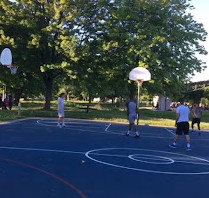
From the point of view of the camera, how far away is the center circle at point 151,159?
1130 centimetres

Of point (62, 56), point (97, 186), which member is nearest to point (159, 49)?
point (62, 56)

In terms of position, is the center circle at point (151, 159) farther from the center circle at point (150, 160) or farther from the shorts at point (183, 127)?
the shorts at point (183, 127)

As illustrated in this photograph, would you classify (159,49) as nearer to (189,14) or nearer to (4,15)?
(189,14)

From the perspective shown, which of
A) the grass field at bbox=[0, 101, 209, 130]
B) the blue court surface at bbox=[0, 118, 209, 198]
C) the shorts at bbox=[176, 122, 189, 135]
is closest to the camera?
the blue court surface at bbox=[0, 118, 209, 198]

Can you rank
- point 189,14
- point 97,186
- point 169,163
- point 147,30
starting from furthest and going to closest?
point 189,14, point 147,30, point 169,163, point 97,186

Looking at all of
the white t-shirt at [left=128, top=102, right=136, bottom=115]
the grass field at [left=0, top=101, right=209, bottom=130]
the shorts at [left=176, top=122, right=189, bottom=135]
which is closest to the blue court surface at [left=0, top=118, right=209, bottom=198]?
the shorts at [left=176, top=122, right=189, bottom=135]

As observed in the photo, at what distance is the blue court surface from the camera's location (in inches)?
286

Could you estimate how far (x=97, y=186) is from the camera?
763 cm

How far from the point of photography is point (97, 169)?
946cm

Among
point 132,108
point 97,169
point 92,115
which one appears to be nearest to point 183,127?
point 132,108

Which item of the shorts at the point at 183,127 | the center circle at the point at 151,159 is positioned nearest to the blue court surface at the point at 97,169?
the center circle at the point at 151,159

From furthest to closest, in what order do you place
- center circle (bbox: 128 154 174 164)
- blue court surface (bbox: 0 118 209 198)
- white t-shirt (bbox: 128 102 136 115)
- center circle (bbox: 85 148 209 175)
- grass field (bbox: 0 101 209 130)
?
1. grass field (bbox: 0 101 209 130)
2. white t-shirt (bbox: 128 102 136 115)
3. center circle (bbox: 128 154 174 164)
4. center circle (bbox: 85 148 209 175)
5. blue court surface (bbox: 0 118 209 198)

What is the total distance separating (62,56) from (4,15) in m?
5.84

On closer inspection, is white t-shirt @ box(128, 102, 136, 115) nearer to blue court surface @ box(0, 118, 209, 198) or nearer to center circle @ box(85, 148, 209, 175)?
blue court surface @ box(0, 118, 209, 198)
